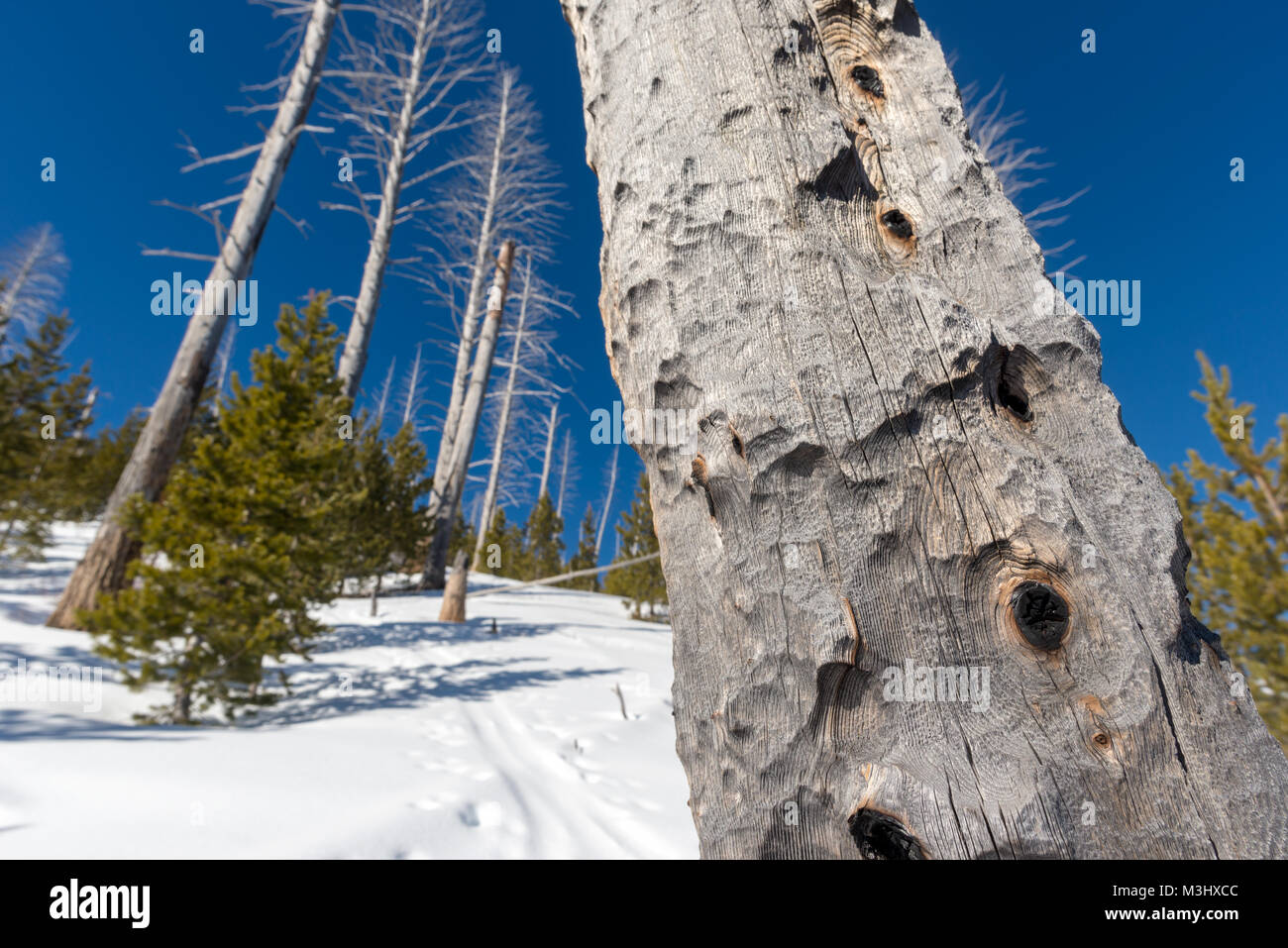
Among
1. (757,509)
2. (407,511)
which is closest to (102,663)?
(757,509)

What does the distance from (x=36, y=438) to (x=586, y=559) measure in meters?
18.7

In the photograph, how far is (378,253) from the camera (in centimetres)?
933

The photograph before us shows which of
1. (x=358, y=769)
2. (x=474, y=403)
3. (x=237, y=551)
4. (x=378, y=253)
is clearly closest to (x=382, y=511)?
(x=474, y=403)

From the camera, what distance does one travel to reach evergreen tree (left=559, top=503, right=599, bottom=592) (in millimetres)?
23583

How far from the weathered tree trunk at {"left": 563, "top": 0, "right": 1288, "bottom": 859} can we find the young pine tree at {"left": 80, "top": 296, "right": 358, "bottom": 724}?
185 inches

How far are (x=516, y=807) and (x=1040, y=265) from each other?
2.94 m

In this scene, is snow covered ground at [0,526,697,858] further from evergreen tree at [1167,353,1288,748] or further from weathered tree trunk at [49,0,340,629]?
evergreen tree at [1167,353,1288,748]

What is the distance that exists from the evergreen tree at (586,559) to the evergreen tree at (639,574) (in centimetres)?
263

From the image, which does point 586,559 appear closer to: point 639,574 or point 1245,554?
point 639,574

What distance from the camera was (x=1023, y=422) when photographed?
89 centimetres

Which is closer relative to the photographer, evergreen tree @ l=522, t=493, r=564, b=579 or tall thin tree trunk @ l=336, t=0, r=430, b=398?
tall thin tree trunk @ l=336, t=0, r=430, b=398

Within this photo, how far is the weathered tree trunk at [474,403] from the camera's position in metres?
11.1

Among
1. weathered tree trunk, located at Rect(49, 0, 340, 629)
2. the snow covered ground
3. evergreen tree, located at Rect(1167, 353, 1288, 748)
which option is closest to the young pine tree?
the snow covered ground
